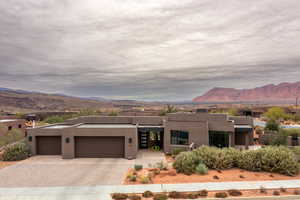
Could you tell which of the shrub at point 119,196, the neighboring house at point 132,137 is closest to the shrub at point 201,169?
the shrub at point 119,196

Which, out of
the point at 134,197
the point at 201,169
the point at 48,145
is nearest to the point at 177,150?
the point at 201,169

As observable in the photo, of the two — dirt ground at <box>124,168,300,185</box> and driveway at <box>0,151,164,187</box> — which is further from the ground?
dirt ground at <box>124,168,300,185</box>

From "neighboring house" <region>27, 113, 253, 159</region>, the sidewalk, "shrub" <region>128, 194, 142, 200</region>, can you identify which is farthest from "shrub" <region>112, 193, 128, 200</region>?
"neighboring house" <region>27, 113, 253, 159</region>

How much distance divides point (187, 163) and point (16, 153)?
17.5 m

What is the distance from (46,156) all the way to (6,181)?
7281 millimetres

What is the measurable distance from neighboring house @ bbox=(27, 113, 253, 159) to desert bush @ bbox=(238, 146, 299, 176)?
248 inches

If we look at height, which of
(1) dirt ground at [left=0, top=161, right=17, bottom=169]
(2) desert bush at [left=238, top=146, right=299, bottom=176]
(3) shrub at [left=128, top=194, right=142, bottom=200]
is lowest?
(1) dirt ground at [left=0, top=161, right=17, bottom=169]

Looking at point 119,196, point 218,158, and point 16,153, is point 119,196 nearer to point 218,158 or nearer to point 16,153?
point 218,158

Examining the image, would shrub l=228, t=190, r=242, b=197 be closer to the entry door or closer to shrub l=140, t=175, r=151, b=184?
shrub l=140, t=175, r=151, b=184

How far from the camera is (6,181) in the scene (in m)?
14.8

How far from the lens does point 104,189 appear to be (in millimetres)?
13070

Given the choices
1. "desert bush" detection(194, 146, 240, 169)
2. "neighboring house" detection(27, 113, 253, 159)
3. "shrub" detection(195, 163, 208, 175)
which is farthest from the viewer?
"neighboring house" detection(27, 113, 253, 159)

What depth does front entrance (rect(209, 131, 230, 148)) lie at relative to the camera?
23.2 meters

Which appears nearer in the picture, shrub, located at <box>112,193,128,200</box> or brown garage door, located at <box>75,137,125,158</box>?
shrub, located at <box>112,193,128,200</box>
